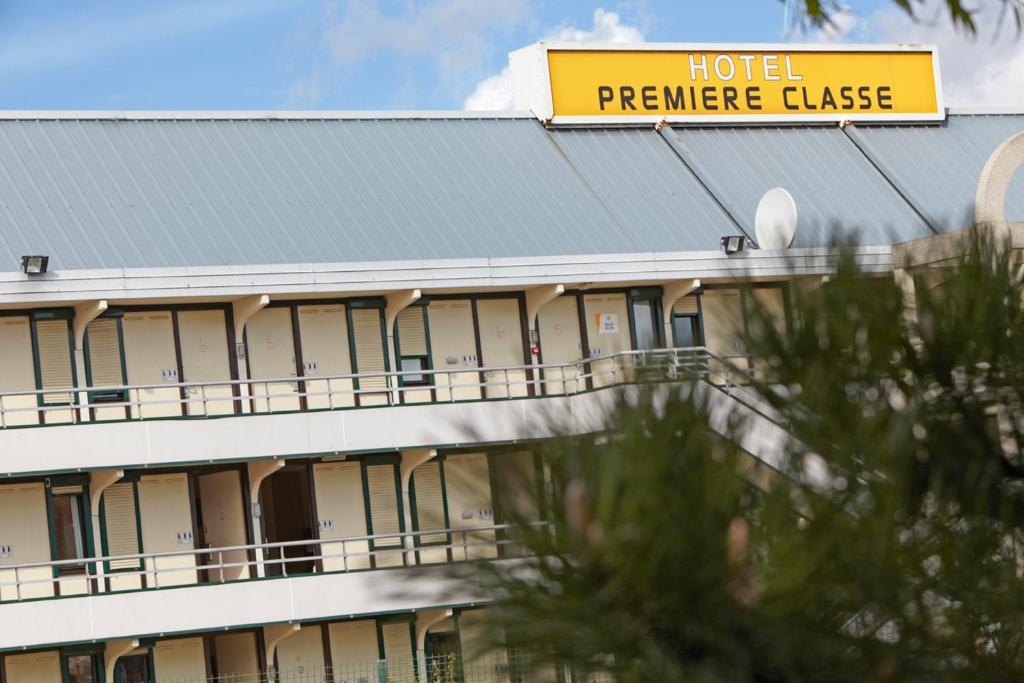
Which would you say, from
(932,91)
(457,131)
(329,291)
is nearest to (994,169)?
(329,291)

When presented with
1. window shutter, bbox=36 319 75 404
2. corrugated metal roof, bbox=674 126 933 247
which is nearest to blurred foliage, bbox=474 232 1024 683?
window shutter, bbox=36 319 75 404

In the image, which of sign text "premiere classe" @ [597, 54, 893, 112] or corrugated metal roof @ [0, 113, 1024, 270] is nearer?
corrugated metal roof @ [0, 113, 1024, 270]

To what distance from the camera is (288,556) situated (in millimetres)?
35844

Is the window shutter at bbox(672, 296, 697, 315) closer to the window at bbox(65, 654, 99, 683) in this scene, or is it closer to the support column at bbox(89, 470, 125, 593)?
the support column at bbox(89, 470, 125, 593)

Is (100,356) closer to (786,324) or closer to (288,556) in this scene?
(288,556)

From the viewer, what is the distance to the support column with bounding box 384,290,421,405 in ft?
112

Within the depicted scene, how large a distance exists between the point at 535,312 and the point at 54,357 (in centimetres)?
1008

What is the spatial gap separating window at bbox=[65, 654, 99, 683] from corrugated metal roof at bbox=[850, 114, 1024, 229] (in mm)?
21774

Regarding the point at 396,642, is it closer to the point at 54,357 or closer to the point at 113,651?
the point at 113,651

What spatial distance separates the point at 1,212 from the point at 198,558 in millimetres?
7867

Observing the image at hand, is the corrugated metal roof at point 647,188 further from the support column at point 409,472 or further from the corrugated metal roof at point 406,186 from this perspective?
the support column at point 409,472

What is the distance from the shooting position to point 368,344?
34938 mm

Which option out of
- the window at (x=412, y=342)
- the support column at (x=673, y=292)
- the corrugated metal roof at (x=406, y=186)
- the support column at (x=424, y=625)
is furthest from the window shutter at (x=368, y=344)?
the support column at (x=673, y=292)

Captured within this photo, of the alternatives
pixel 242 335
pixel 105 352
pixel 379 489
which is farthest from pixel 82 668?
pixel 242 335
